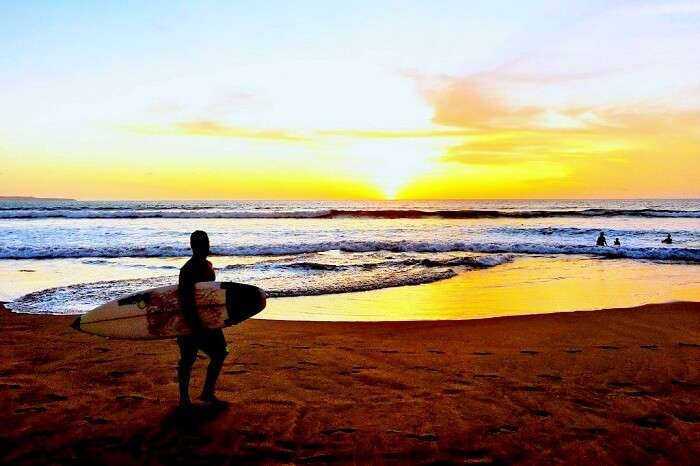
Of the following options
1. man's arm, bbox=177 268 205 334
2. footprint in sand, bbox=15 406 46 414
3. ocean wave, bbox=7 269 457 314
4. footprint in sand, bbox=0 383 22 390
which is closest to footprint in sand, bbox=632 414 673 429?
man's arm, bbox=177 268 205 334

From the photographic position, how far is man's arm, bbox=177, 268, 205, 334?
4641 mm

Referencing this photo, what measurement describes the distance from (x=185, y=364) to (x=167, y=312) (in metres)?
0.58

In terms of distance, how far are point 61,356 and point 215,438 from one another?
318 cm

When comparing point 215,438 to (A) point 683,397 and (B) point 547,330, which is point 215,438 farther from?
(B) point 547,330

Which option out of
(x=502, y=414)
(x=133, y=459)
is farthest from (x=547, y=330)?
(x=133, y=459)

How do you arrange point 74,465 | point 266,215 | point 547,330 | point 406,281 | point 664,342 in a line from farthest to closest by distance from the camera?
point 266,215
point 406,281
point 547,330
point 664,342
point 74,465

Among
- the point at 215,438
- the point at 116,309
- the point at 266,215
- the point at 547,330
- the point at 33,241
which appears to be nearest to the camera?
the point at 215,438

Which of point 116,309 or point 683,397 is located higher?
A: point 116,309

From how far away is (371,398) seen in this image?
5.11m

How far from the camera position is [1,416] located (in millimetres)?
4660

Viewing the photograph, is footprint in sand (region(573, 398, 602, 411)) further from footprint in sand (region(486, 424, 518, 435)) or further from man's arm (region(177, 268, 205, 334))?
man's arm (region(177, 268, 205, 334))

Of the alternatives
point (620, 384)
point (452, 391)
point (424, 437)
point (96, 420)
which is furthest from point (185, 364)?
point (620, 384)

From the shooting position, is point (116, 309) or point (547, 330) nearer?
point (116, 309)

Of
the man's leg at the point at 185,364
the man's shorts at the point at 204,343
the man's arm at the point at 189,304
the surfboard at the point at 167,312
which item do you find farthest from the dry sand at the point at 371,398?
the man's arm at the point at 189,304
